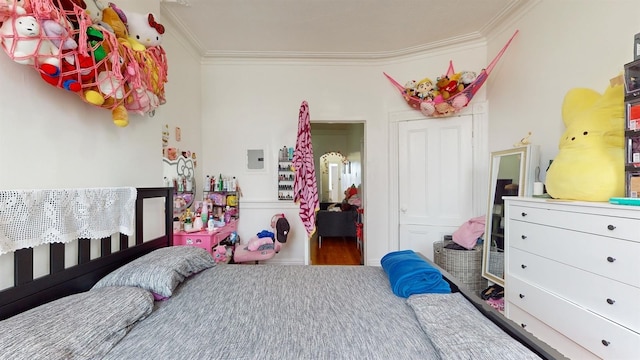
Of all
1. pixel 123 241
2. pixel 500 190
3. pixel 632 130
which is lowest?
pixel 123 241

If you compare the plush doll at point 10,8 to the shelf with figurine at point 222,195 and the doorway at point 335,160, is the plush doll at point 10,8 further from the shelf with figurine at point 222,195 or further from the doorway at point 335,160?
the doorway at point 335,160

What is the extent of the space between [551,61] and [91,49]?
3068 mm

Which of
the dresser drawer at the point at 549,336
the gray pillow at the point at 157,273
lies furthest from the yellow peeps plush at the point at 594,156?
the gray pillow at the point at 157,273

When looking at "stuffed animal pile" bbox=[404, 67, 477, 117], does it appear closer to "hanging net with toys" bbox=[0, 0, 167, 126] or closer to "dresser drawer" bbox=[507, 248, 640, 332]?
"dresser drawer" bbox=[507, 248, 640, 332]

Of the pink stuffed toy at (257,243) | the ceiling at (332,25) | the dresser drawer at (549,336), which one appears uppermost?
the ceiling at (332,25)

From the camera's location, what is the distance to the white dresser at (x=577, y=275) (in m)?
1.13

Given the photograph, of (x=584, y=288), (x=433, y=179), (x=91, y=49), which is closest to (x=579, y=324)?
(x=584, y=288)

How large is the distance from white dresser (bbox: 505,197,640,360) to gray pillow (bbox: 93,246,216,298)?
2.07 metres

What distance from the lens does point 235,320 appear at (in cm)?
112

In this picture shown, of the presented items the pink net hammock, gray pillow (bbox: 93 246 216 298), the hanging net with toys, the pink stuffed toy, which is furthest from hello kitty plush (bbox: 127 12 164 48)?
the pink net hammock

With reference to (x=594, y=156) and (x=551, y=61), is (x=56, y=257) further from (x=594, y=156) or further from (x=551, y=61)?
(x=551, y=61)

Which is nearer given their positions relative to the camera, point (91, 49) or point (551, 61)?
point (91, 49)

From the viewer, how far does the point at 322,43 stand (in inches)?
117

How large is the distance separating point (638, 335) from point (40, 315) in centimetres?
230
